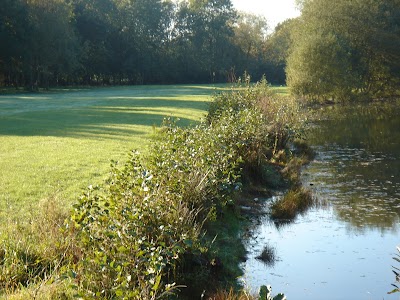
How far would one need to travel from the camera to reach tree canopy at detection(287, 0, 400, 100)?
48688 millimetres

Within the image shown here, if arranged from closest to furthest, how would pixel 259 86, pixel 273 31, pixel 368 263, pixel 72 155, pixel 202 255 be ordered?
pixel 202 255 < pixel 368 263 < pixel 72 155 < pixel 259 86 < pixel 273 31

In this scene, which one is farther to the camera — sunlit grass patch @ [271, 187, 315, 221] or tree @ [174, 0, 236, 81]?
tree @ [174, 0, 236, 81]

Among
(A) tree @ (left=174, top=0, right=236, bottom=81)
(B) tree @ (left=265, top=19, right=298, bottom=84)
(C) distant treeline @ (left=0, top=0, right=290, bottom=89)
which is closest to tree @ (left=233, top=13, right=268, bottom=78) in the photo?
(C) distant treeline @ (left=0, top=0, right=290, bottom=89)

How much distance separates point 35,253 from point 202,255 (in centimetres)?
227

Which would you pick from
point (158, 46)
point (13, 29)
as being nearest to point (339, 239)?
point (13, 29)

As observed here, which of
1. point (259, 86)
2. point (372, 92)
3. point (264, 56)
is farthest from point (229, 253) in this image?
point (264, 56)

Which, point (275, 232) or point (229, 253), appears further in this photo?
point (275, 232)

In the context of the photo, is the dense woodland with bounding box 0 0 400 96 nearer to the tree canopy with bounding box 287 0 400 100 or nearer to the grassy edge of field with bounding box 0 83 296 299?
the tree canopy with bounding box 287 0 400 100

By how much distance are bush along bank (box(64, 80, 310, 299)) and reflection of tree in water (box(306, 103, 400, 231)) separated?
294cm

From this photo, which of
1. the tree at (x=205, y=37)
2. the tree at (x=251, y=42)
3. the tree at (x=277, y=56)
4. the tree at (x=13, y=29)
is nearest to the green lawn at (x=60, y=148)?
the tree at (x=13, y=29)

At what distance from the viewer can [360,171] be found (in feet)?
56.1

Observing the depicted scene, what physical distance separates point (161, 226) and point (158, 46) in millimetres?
87576

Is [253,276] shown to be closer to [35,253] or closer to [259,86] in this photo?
[35,253]

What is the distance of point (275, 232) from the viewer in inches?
429
